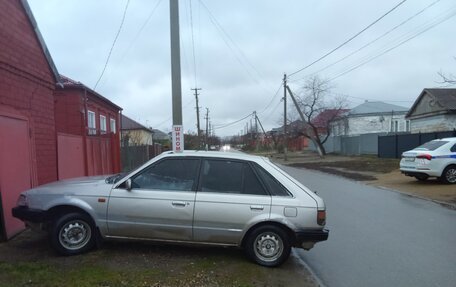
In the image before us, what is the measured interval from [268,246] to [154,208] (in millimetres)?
1664

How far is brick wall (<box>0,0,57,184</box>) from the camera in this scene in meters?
7.99

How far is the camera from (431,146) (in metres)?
17.1

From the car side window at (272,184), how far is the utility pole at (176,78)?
15.9ft

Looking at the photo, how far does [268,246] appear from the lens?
6180 mm

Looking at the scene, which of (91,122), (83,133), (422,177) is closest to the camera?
(83,133)

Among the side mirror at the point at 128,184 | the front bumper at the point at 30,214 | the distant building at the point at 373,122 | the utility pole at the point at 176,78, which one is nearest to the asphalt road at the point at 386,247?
the side mirror at the point at 128,184

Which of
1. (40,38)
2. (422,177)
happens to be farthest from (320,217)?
(422,177)

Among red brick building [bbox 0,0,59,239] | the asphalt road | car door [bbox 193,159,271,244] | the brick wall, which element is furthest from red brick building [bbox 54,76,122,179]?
the asphalt road

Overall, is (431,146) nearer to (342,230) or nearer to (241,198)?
(342,230)

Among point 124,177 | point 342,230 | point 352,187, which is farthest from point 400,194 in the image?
point 124,177

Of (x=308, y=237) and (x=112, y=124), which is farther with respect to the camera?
(x=112, y=124)

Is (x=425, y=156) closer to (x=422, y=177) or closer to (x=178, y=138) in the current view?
(x=422, y=177)

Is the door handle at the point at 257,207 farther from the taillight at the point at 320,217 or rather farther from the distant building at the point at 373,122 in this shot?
the distant building at the point at 373,122

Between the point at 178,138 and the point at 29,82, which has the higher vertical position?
the point at 29,82
